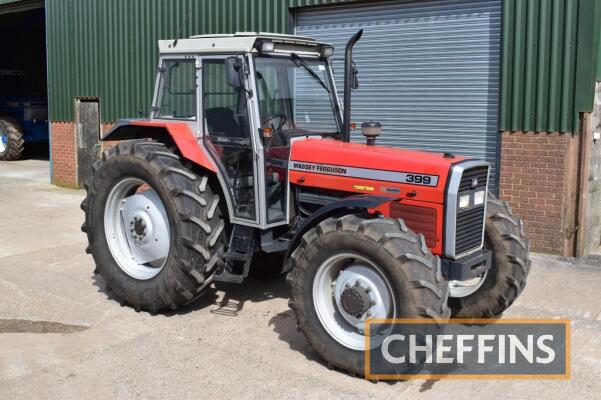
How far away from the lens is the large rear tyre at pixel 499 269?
18.4 ft

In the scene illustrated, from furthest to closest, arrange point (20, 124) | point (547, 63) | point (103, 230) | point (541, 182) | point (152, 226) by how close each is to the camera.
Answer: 1. point (20, 124)
2. point (541, 182)
3. point (547, 63)
4. point (103, 230)
5. point (152, 226)

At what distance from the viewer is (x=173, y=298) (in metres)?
5.95

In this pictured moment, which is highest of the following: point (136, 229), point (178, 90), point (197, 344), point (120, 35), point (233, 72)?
point (120, 35)

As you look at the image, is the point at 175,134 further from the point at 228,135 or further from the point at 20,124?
the point at 20,124

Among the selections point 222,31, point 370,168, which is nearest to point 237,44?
point 370,168

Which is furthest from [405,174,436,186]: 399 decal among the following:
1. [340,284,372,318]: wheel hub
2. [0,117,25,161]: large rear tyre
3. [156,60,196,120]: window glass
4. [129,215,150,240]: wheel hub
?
[0,117,25,161]: large rear tyre

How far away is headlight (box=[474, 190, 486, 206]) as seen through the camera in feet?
17.3

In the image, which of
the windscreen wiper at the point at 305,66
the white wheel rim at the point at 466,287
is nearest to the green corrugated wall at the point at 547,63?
the white wheel rim at the point at 466,287

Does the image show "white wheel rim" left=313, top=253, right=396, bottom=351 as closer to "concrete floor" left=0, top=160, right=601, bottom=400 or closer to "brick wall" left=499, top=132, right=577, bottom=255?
"concrete floor" left=0, top=160, right=601, bottom=400

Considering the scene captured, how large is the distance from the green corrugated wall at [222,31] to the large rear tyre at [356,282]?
4.65 m

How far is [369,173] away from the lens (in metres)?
5.29

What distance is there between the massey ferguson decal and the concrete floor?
4.58ft

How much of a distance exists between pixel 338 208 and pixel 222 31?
7.52 metres

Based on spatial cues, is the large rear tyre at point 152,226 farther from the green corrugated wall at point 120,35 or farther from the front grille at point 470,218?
the green corrugated wall at point 120,35
